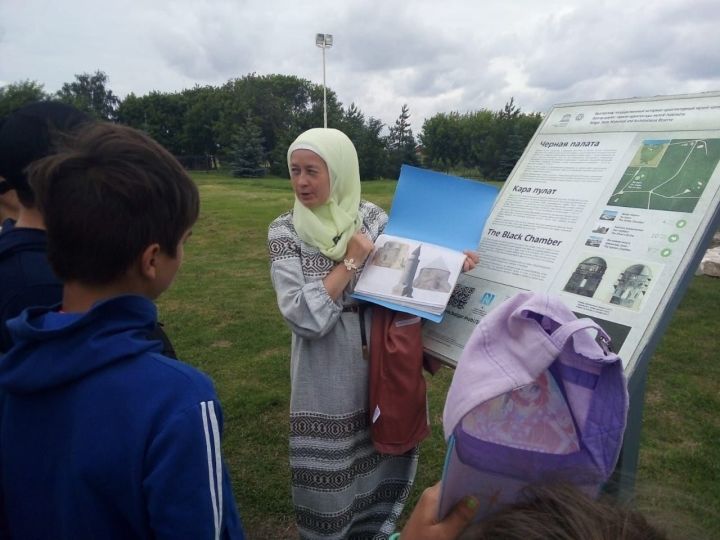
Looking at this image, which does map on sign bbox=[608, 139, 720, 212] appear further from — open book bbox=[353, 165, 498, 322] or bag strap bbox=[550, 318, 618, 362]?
bag strap bbox=[550, 318, 618, 362]

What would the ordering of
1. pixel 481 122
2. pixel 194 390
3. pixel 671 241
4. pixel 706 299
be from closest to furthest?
1. pixel 194 390
2. pixel 671 241
3. pixel 706 299
4. pixel 481 122

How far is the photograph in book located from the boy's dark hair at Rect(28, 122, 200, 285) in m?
1.05

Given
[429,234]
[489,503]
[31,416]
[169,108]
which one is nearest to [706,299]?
[429,234]

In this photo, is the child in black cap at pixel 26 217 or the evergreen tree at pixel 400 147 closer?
the child in black cap at pixel 26 217

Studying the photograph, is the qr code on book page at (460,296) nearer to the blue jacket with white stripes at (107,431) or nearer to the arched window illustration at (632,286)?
the arched window illustration at (632,286)

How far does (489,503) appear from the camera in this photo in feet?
3.01

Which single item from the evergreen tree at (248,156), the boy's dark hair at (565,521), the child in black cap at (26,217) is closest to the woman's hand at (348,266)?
the child in black cap at (26,217)

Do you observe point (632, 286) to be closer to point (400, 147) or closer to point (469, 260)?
point (469, 260)

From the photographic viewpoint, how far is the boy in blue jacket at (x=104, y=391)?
1.00 meters

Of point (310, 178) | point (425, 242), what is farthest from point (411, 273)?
point (310, 178)

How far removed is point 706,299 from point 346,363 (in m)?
6.45

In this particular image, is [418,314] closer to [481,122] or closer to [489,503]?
[489,503]

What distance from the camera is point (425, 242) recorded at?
2088 mm

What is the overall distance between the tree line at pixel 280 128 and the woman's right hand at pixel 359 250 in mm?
39294
